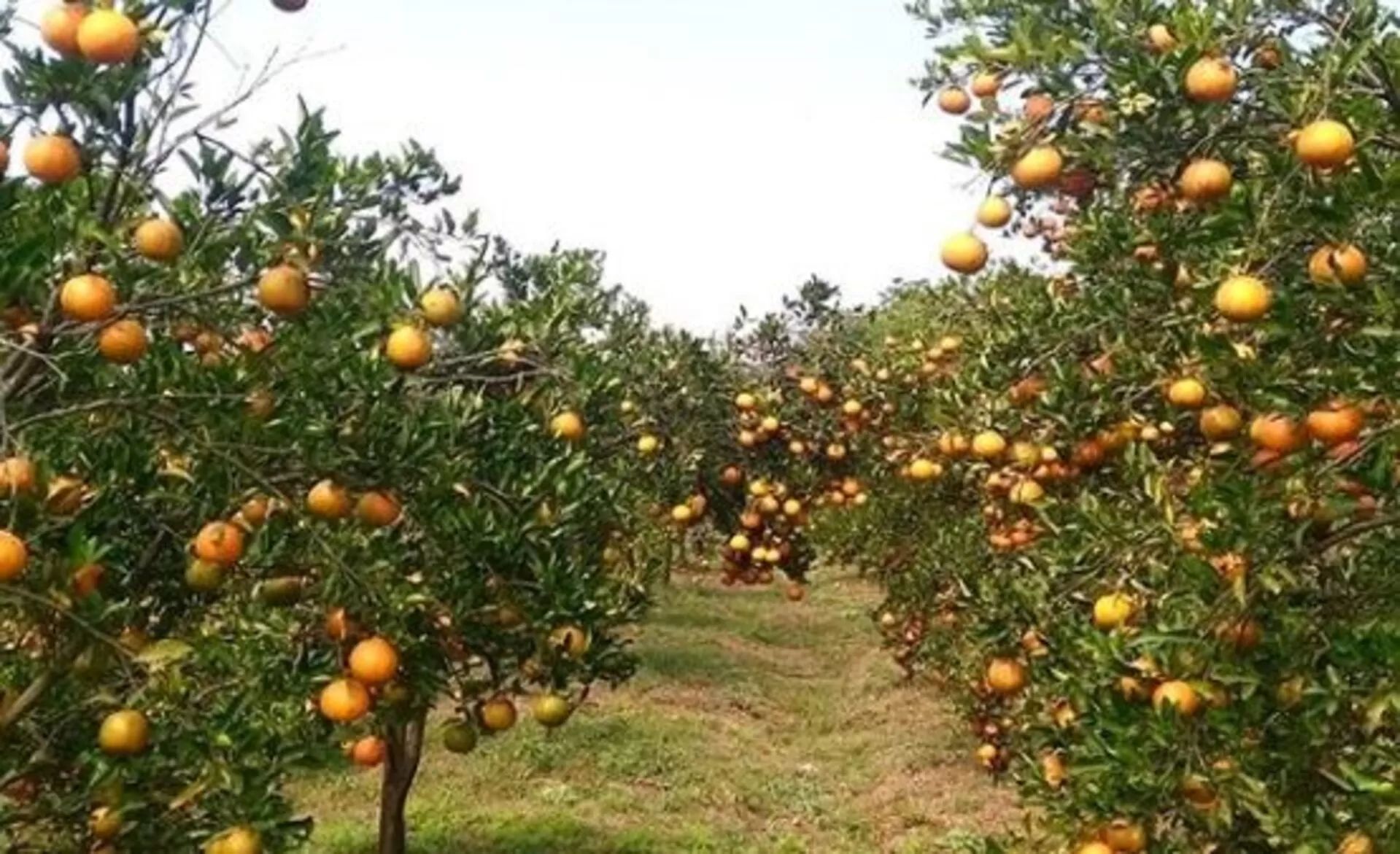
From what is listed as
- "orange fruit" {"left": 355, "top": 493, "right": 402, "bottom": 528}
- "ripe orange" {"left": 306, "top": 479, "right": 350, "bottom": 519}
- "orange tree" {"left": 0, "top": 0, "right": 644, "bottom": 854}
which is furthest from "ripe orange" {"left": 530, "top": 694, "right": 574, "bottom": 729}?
"ripe orange" {"left": 306, "top": 479, "right": 350, "bottom": 519}

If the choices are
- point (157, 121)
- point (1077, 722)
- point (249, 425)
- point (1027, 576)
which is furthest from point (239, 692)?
point (1027, 576)

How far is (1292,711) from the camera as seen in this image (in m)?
4.02

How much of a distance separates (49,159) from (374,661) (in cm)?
168

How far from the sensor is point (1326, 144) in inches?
133

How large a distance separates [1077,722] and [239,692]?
252 centimetres

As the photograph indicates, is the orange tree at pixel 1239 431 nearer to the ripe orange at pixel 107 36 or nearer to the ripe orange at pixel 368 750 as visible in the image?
the ripe orange at pixel 107 36

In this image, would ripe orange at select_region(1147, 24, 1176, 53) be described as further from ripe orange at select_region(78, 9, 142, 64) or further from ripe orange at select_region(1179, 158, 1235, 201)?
ripe orange at select_region(78, 9, 142, 64)

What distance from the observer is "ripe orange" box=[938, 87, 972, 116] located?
178 inches

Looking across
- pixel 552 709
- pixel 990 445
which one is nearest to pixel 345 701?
pixel 552 709

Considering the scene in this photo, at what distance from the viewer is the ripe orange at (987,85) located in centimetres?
403

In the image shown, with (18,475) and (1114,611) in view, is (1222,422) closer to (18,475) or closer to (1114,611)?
(1114,611)

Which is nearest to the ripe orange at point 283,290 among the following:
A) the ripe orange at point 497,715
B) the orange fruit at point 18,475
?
the orange fruit at point 18,475

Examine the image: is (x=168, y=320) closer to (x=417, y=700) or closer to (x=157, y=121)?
(x=157, y=121)

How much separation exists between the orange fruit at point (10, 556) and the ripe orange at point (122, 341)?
33.0 inches
